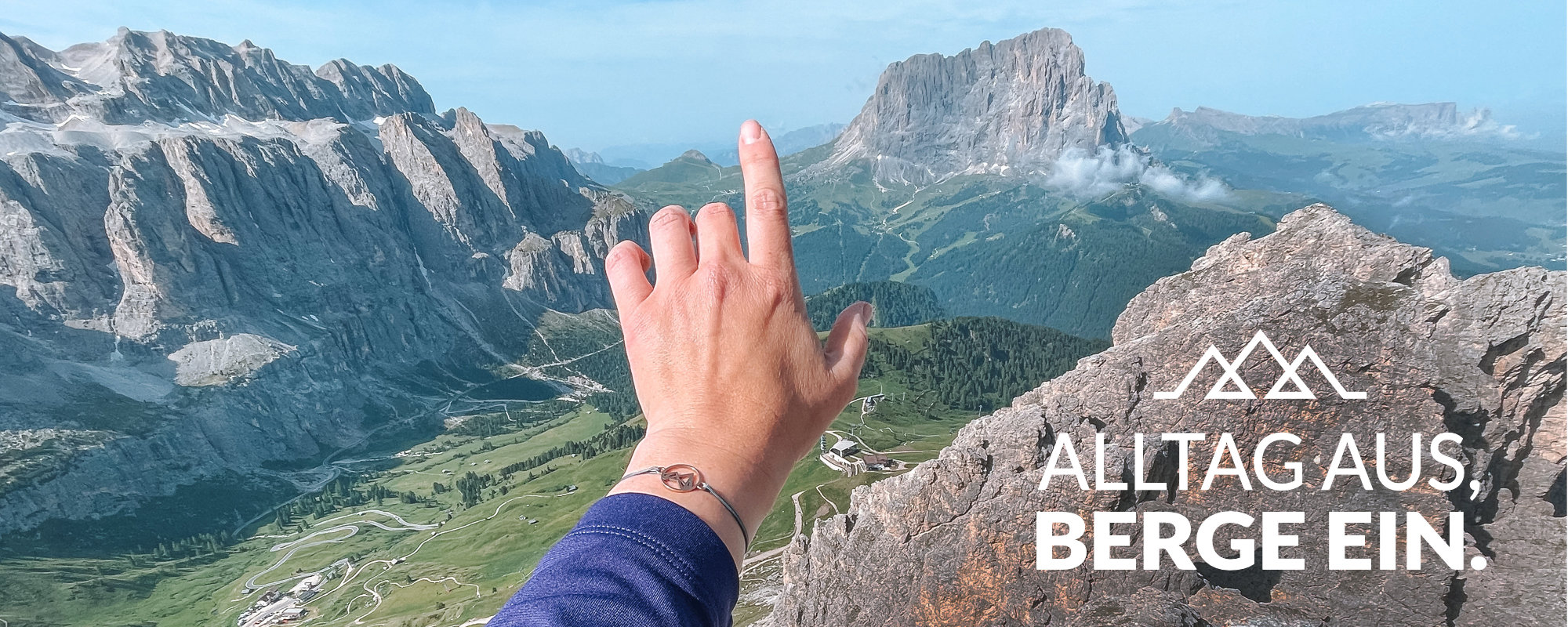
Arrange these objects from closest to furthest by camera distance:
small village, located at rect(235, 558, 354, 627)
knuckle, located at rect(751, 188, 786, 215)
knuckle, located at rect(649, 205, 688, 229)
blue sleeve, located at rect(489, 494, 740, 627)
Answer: blue sleeve, located at rect(489, 494, 740, 627), knuckle, located at rect(751, 188, 786, 215), knuckle, located at rect(649, 205, 688, 229), small village, located at rect(235, 558, 354, 627)

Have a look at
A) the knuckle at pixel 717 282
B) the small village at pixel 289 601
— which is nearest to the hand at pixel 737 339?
the knuckle at pixel 717 282

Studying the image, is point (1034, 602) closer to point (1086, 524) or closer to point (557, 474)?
point (1086, 524)

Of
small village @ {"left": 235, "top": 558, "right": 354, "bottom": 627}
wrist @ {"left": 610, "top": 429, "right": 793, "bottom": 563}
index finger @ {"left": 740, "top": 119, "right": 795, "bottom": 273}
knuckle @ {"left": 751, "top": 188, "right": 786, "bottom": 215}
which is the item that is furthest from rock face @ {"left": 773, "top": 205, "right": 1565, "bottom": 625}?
small village @ {"left": 235, "top": 558, "right": 354, "bottom": 627}

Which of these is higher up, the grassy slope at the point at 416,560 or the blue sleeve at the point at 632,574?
the blue sleeve at the point at 632,574

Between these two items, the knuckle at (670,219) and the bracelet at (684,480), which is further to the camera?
the knuckle at (670,219)

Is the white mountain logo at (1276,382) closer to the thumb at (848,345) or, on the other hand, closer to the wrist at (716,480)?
the thumb at (848,345)

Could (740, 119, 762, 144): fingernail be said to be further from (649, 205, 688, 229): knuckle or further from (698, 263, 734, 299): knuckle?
(698, 263, 734, 299): knuckle
